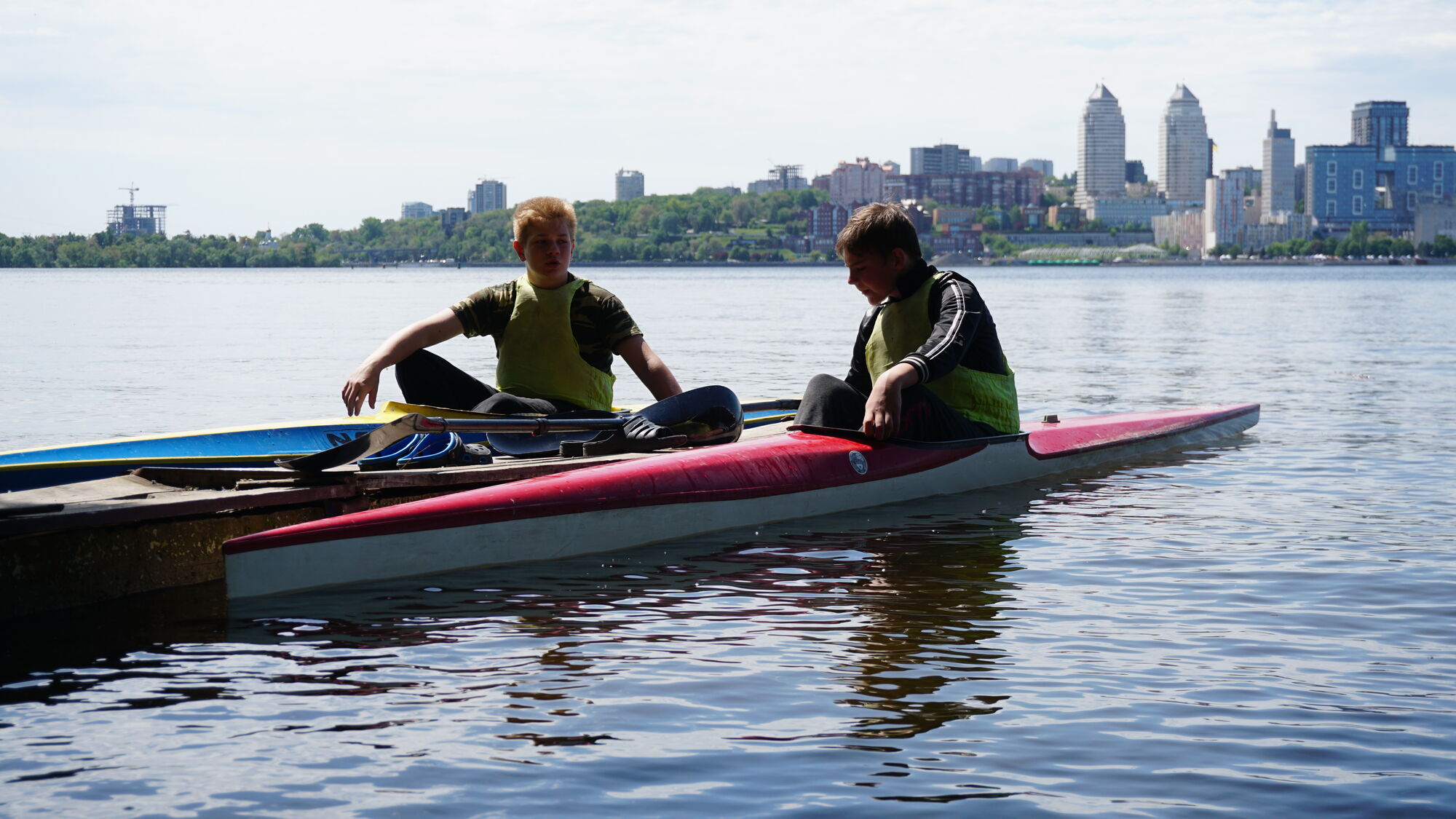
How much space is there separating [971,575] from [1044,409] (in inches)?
399

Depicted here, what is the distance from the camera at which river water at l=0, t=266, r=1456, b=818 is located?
4297mm

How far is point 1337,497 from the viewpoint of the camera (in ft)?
33.6

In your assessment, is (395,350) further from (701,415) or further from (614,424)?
(701,415)

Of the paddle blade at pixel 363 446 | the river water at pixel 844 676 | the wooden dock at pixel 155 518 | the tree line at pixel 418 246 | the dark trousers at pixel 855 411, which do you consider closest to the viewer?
the river water at pixel 844 676

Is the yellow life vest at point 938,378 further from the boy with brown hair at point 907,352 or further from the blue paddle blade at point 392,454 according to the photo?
the blue paddle blade at point 392,454

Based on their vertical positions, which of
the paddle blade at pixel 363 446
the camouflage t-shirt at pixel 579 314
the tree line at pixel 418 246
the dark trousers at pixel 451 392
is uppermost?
the tree line at pixel 418 246

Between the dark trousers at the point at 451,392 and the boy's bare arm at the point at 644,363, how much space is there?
1.91 feet

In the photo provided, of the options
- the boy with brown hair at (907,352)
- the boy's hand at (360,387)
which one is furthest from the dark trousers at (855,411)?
the boy's hand at (360,387)

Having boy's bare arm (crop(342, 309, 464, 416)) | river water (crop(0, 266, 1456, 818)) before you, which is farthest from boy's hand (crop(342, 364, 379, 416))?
river water (crop(0, 266, 1456, 818))

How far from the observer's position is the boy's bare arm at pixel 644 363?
8.26 m

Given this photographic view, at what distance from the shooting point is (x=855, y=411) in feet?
29.0

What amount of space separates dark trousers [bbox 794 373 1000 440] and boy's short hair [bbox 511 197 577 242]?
1788mm

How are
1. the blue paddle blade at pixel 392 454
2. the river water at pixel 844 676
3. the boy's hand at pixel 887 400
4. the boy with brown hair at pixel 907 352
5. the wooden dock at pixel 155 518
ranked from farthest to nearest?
the boy with brown hair at pixel 907 352
the boy's hand at pixel 887 400
the blue paddle blade at pixel 392 454
the wooden dock at pixel 155 518
the river water at pixel 844 676

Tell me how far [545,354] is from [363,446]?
155 centimetres
